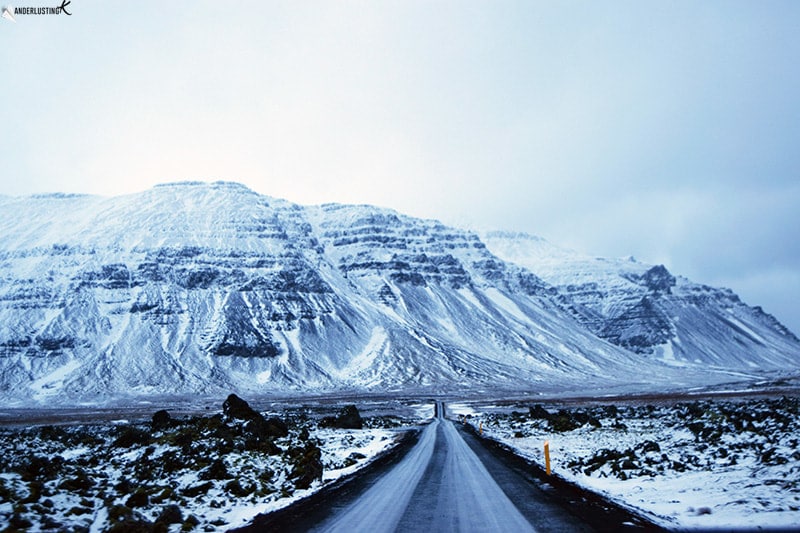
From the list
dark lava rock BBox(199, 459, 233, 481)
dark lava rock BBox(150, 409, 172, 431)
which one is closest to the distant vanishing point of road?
dark lava rock BBox(199, 459, 233, 481)

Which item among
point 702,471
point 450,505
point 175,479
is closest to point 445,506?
point 450,505

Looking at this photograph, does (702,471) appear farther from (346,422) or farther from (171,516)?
(346,422)

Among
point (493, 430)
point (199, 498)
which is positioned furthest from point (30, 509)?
point (493, 430)

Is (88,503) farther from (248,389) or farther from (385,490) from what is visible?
(248,389)

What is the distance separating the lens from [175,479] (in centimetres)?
2028

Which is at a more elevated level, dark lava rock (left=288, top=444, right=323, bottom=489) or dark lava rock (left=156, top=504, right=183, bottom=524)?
dark lava rock (left=156, top=504, right=183, bottom=524)

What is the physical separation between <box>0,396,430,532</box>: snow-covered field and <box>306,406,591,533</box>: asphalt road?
7.30ft

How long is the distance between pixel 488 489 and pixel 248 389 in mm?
149899

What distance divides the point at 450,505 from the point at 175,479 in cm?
977

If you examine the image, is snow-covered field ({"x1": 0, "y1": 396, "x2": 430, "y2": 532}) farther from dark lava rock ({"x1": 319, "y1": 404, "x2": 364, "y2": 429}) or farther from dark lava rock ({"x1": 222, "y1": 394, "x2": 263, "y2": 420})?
dark lava rock ({"x1": 319, "y1": 404, "x2": 364, "y2": 429})

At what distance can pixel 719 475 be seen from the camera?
1841cm

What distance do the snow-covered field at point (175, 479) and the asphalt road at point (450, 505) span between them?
7.30ft

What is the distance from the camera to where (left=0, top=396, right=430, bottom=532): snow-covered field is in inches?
545

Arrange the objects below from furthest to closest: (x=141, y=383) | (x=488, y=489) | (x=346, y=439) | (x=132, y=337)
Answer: (x=132, y=337) → (x=141, y=383) → (x=346, y=439) → (x=488, y=489)
